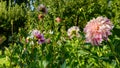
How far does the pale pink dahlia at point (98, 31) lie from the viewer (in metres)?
2.26

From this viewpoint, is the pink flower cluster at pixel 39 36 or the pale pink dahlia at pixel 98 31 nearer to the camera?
the pale pink dahlia at pixel 98 31

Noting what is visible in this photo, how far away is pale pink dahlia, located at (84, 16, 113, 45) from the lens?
7.41 feet

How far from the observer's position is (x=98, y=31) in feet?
7.51

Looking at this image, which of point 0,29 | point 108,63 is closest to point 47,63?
point 108,63

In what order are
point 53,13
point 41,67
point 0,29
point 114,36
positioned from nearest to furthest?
point 114,36 < point 41,67 < point 53,13 < point 0,29

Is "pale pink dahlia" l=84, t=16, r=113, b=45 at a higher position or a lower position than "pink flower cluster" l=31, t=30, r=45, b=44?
higher

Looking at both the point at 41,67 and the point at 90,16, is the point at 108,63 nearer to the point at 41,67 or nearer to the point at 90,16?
the point at 41,67

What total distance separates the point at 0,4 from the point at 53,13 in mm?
11728

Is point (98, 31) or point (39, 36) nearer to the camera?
point (98, 31)

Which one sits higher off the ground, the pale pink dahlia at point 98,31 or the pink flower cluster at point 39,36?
the pale pink dahlia at point 98,31

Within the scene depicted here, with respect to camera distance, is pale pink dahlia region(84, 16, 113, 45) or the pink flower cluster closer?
pale pink dahlia region(84, 16, 113, 45)

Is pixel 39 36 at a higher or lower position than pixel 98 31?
lower

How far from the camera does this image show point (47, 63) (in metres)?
2.79

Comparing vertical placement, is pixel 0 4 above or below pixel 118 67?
below
